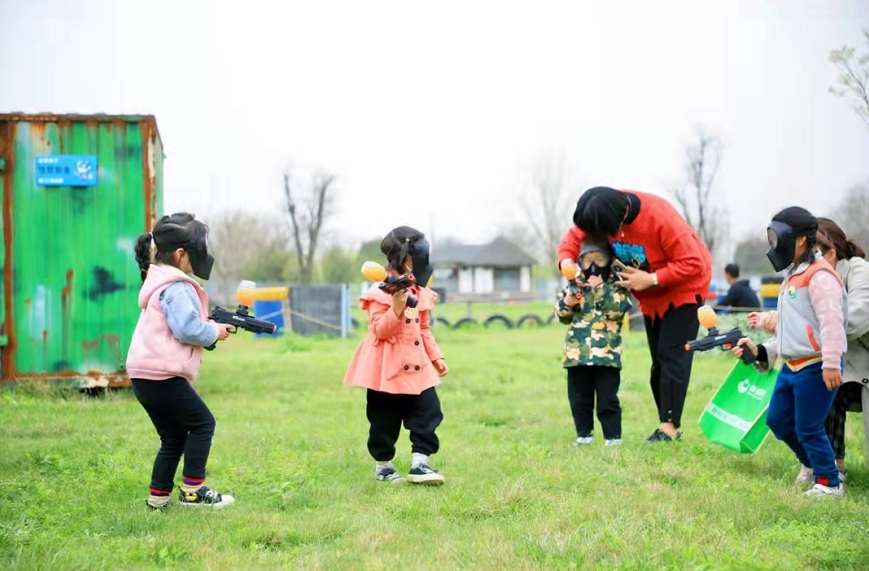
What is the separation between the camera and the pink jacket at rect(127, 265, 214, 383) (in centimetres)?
511

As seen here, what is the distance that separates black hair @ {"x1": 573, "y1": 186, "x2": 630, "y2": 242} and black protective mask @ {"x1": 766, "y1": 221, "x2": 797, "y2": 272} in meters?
1.66

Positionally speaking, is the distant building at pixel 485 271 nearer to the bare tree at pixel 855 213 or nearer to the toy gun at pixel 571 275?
the bare tree at pixel 855 213

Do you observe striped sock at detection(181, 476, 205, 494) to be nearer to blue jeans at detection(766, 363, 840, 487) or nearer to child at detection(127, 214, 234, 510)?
child at detection(127, 214, 234, 510)

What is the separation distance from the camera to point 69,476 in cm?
604

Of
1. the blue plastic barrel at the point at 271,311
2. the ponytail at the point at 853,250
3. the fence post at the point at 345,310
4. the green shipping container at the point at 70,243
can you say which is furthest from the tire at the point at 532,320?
the ponytail at the point at 853,250

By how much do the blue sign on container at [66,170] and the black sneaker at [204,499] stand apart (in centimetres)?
617

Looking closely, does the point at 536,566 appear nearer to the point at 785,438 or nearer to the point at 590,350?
the point at 785,438

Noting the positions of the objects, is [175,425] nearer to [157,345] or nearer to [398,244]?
[157,345]

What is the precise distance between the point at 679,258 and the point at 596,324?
2.72 feet

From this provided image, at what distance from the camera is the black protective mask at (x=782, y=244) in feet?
17.9

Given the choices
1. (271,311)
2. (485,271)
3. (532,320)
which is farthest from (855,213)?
(485,271)

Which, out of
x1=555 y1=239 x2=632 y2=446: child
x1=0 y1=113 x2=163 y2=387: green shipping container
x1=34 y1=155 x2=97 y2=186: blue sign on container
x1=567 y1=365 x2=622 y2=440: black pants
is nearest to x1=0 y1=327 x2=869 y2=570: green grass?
x1=567 y1=365 x2=622 y2=440: black pants

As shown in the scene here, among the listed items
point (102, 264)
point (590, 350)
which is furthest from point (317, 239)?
point (590, 350)

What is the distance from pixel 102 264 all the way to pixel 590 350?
6.07 meters
